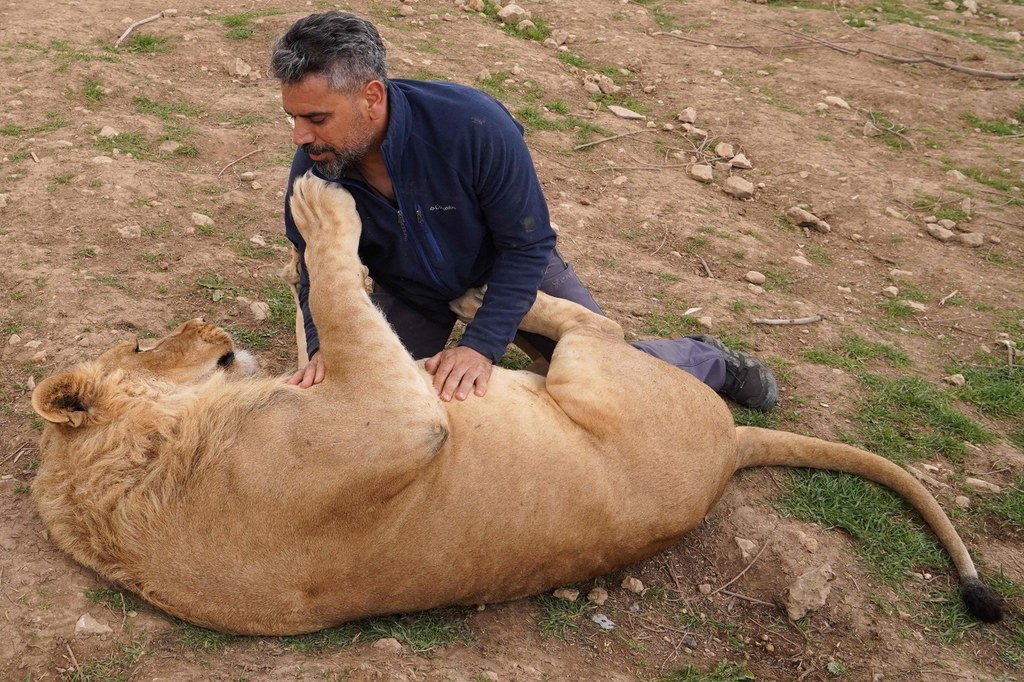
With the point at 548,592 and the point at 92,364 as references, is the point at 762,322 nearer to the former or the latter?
the point at 548,592

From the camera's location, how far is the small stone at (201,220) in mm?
4984

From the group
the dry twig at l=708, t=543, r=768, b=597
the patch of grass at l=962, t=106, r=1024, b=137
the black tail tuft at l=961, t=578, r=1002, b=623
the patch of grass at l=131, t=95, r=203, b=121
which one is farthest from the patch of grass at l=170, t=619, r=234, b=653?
the patch of grass at l=962, t=106, r=1024, b=137

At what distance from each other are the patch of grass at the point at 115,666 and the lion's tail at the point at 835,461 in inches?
98.8

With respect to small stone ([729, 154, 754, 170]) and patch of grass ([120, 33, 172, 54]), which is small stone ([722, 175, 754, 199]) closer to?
small stone ([729, 154, 754, 170])

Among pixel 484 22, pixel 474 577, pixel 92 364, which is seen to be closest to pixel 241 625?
pixel 474 577

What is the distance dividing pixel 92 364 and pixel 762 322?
12.2 ft

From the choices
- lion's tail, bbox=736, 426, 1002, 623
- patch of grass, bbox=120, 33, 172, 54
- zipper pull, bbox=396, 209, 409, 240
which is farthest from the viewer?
patch of grass, bbox=120, 33, 172, 54

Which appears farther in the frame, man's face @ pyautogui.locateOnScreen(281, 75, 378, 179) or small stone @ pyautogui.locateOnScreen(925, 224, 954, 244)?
small stone @ pyautogui.locateOnScreen(925, 224, 954, 244)

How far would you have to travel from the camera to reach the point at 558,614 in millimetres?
3080

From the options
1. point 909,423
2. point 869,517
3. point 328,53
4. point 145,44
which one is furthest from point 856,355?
point 145,44

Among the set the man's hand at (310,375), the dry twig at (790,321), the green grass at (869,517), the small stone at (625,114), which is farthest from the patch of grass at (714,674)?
the small stone at (625,114)

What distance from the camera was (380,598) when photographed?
2.75m

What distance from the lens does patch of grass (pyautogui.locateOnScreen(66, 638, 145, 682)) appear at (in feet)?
8.06

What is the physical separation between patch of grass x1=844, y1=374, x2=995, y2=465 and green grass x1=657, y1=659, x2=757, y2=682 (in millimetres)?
1601
